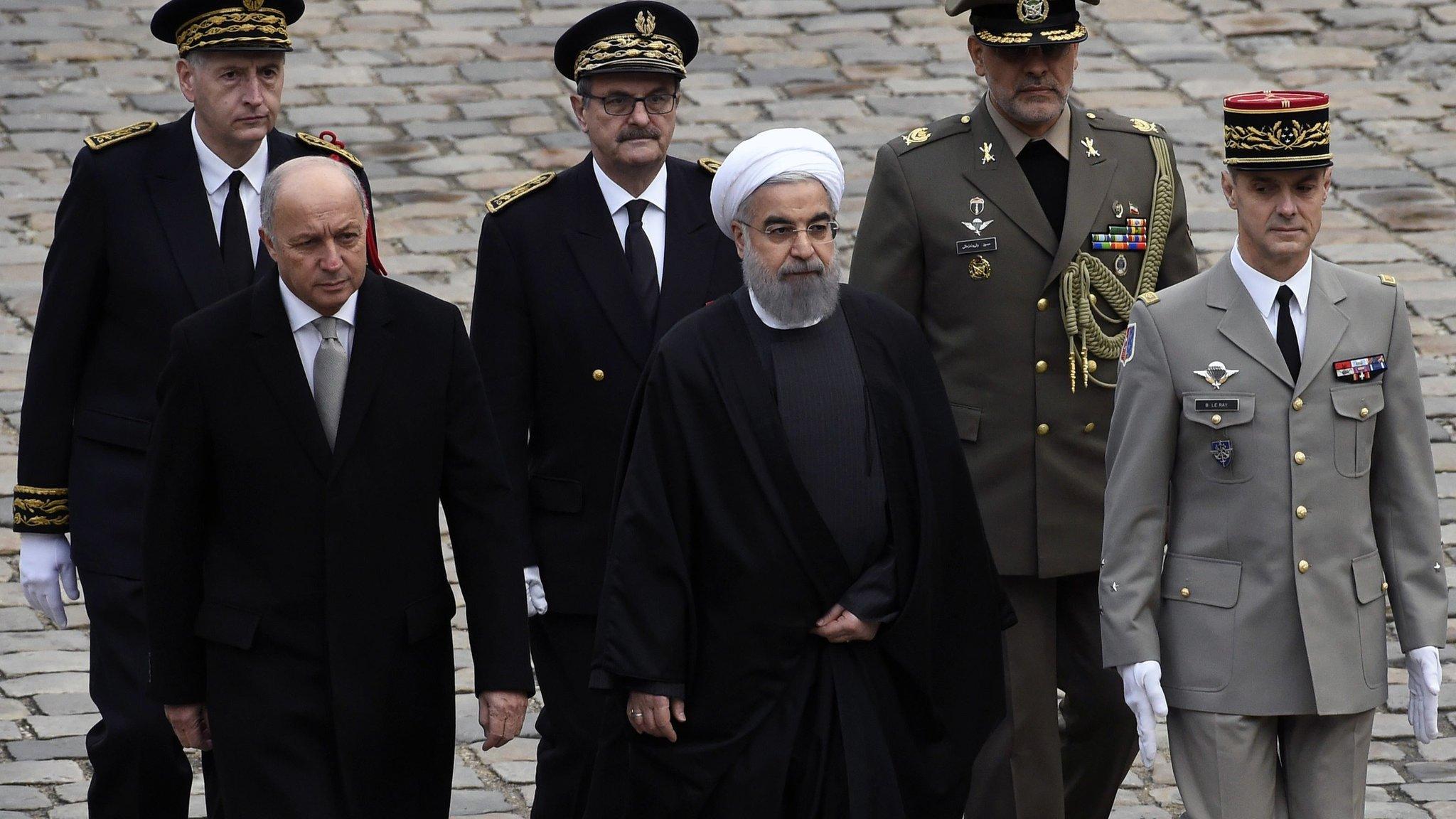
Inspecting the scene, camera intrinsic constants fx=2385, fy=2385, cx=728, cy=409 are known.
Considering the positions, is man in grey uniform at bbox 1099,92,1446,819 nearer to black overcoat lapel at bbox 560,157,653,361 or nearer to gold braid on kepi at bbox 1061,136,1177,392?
gold braid on kepi at bbox 1061,136,1177,392

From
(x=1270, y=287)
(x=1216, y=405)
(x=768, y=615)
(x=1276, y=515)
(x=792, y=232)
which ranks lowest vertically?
(x=768, y=615)

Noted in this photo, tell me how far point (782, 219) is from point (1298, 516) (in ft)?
4.13

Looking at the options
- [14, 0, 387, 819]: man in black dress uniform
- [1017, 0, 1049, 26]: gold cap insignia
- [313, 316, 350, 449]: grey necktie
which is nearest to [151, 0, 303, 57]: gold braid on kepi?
[14, 0, 387, 819]: man in black dress uniform

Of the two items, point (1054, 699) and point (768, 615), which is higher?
point (768, 615)

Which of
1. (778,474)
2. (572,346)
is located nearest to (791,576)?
(778,474)

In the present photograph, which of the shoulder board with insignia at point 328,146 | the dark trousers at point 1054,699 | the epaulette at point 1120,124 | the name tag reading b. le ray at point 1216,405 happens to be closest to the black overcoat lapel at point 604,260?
the shoulder board with insignia at point 328,146

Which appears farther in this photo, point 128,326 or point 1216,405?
point 128,326

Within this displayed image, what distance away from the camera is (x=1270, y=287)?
513 centimetres

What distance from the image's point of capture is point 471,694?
770 cm

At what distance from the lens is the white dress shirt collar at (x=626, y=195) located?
6.10 metres

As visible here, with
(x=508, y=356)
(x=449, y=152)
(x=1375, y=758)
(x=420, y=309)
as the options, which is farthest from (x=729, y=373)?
(x=449, y=152)

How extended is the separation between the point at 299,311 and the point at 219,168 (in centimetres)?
97

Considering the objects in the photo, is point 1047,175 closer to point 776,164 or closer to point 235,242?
point 776,164

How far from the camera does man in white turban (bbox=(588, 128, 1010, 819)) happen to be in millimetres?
4863
